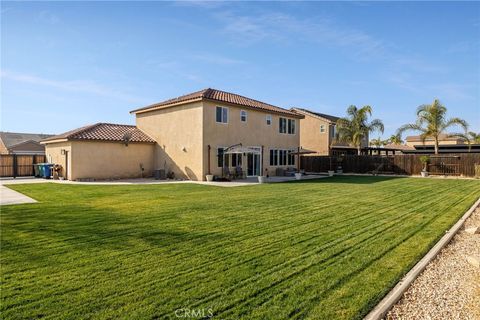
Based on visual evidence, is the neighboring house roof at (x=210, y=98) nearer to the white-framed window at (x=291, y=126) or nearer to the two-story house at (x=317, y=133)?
the white-framed window at (x=291, y=126)

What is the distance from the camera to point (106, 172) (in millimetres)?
23516

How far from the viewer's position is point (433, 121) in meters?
33.1

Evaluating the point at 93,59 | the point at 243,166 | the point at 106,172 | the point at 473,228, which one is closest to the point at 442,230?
the point at 473,228

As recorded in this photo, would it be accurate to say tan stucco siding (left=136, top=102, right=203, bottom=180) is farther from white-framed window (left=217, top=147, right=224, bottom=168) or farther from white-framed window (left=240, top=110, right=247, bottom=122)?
white-framed window (left=240, top=110, right=247, bottom=122)

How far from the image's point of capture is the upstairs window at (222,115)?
23.5 m

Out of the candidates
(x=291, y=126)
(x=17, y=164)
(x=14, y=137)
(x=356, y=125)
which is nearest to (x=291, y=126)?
(x=291, y=126)

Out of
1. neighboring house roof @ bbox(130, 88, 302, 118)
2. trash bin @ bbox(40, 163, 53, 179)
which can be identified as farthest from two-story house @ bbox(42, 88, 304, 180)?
trash bin @ bbox(40, 163, 53, 179)

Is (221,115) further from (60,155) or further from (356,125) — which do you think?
(356,125)

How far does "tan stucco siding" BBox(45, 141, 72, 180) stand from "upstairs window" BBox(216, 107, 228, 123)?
36.0 ft

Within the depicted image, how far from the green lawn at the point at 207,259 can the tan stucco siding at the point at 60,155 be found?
13.5 metres

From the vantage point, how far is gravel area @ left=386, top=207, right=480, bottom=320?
12.2ft

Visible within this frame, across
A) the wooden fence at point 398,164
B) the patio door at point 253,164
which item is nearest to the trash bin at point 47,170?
the patio door at point 253,164

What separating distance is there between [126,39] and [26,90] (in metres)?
5.00

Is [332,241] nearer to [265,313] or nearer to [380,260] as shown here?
[380,260]
